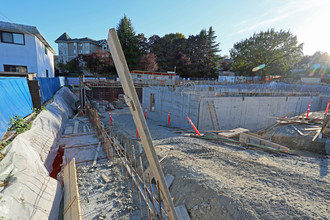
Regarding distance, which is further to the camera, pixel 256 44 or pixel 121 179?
pixel 256 44

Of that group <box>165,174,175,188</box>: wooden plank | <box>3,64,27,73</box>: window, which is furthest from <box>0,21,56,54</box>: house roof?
<box>165,174,175,188</box>: wooden plank

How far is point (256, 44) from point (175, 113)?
35.3 meters

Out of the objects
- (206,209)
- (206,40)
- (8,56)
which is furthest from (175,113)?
(206,40)

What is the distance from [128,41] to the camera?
42.2m

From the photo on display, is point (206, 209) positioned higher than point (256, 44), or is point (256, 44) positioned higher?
point (256, 44)

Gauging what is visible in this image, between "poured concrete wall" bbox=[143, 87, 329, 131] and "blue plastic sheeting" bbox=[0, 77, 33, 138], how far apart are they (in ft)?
25.2

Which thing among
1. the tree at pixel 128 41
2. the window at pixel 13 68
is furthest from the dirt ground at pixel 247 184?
the tree at pixel 128 41

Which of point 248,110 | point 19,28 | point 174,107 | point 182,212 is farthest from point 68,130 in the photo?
point 19,28

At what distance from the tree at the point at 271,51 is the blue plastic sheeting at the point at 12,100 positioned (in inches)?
1620

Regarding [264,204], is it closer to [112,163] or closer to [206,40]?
[112,163]

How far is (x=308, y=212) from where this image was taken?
3207mm

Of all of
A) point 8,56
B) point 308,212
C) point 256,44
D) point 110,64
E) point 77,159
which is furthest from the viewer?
point 256,44

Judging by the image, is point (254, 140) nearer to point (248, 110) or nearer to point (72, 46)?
point (248, 110)

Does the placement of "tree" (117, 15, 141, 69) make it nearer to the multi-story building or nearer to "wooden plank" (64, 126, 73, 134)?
the multi-story building
